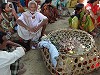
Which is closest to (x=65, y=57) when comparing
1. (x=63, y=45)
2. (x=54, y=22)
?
(x=63, y=45)

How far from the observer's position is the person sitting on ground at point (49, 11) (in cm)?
563

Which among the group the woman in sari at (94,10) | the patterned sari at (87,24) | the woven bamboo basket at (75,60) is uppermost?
the woman in sari at (94,10)

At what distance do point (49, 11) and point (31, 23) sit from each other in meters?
1.06

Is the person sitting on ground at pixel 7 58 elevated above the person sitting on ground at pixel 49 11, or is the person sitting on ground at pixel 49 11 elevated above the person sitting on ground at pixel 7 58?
the person sitting on ground at pixel 49 11

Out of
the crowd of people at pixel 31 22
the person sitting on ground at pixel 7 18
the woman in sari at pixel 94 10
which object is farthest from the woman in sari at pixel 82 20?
the person sitting on ground at pixel 7 18

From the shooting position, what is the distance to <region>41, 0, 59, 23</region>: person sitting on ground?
18.5ft

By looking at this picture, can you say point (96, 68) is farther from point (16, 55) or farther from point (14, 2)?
point (14, 2)

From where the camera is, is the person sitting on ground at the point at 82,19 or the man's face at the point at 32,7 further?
the person sitting on ground at the point at 82,19

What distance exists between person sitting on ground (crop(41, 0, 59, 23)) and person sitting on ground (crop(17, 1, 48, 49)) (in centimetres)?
76

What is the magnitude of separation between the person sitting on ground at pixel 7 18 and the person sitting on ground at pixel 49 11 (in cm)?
87

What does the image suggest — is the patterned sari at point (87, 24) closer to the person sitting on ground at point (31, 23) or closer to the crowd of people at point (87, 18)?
the crowd of people at point (87, 18)

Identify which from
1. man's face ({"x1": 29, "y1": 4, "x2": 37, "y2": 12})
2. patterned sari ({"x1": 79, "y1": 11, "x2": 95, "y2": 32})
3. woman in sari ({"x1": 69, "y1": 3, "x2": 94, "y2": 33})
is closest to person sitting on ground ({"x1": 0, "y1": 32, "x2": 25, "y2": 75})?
man's face ({"x1": 29, "y1": 4, "x2": 37, "y2": 12})

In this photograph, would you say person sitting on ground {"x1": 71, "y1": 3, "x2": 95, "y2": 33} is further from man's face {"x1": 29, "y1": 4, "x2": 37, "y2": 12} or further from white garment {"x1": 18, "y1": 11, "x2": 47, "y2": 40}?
man's face {"x1": 29, "y1": 4, "x2": 37, "y2": 12}

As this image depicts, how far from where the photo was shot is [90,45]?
4.22 metres
